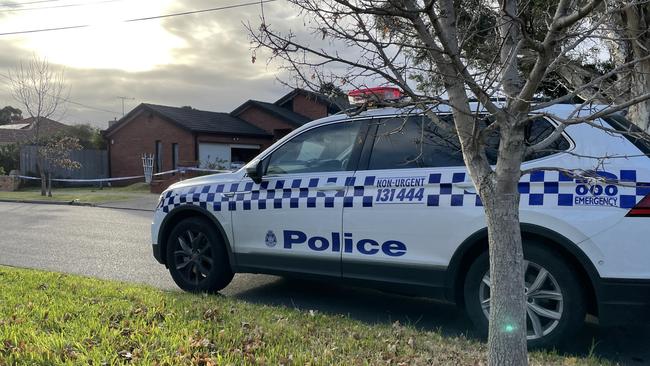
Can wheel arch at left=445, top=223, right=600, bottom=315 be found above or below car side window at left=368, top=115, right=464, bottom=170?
below

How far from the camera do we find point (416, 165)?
4.47 m

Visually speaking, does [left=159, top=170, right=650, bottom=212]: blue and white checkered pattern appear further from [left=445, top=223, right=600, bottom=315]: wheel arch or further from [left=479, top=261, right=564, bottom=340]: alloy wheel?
[left=479, top=261, right=564, bottom=340]: alloy wheel

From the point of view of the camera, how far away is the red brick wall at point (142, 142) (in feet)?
91.5

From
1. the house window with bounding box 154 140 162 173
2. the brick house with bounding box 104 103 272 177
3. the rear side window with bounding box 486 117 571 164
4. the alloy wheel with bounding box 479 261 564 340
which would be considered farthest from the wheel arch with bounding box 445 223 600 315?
the house window with bounding box 154 140 162 173

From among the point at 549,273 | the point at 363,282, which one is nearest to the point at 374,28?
the point at 549,273

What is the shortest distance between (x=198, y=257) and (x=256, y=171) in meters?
1.12

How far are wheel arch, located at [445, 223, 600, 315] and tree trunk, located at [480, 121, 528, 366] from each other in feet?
4.74

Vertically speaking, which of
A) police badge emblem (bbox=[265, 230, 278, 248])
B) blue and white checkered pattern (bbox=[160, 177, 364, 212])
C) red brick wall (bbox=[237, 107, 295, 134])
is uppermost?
red brick wall (bbox=[237, 107, 295, 134])

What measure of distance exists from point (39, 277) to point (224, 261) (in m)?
2.12

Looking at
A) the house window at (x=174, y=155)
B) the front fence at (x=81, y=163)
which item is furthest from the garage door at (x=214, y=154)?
the front fence at (x=81, y=163)

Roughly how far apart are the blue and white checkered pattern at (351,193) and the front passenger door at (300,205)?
0.03ft

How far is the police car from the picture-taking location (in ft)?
12.1

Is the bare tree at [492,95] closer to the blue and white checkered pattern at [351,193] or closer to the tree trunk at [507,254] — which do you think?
the tree trunk at [507,254]

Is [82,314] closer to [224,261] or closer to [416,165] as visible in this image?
[224,261]
